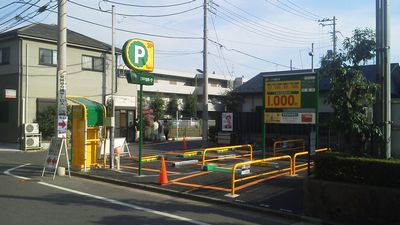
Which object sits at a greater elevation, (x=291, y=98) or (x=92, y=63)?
(x=92, y=63)

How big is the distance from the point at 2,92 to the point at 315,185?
78.5 feet

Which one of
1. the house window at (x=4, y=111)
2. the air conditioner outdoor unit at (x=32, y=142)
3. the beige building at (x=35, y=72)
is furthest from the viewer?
the house window at (x=4, y=111)

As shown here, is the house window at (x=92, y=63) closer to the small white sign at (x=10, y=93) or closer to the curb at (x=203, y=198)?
the small white sign at (x=10, y=93)

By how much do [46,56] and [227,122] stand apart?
477 inches

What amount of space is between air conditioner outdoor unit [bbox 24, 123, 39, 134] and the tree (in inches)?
764

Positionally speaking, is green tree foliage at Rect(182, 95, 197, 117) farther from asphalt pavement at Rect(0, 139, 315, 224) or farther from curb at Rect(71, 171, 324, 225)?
curb at Rect(71, 171, 324, 225)

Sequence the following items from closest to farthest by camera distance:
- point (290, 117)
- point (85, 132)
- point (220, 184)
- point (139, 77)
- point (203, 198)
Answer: point (203, 198), point (220, 184), point (139, 77), point (85, 132), point (290, 117)

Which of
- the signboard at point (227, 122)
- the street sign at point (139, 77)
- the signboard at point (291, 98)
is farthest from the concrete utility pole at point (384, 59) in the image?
the signboard at point (227, 122)

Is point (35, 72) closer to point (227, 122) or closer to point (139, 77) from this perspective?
point (227, 122)

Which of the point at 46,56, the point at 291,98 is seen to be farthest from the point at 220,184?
the point at 46,56

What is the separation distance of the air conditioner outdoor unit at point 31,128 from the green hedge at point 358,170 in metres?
19.3

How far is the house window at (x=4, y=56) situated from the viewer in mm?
27375

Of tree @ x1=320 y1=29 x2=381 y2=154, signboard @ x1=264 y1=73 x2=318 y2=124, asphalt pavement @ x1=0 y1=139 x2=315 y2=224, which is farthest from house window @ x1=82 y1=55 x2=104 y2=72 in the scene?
tree @ x1=320 y1=29 x2=381 y2=154

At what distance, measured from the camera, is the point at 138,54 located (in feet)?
47.2
